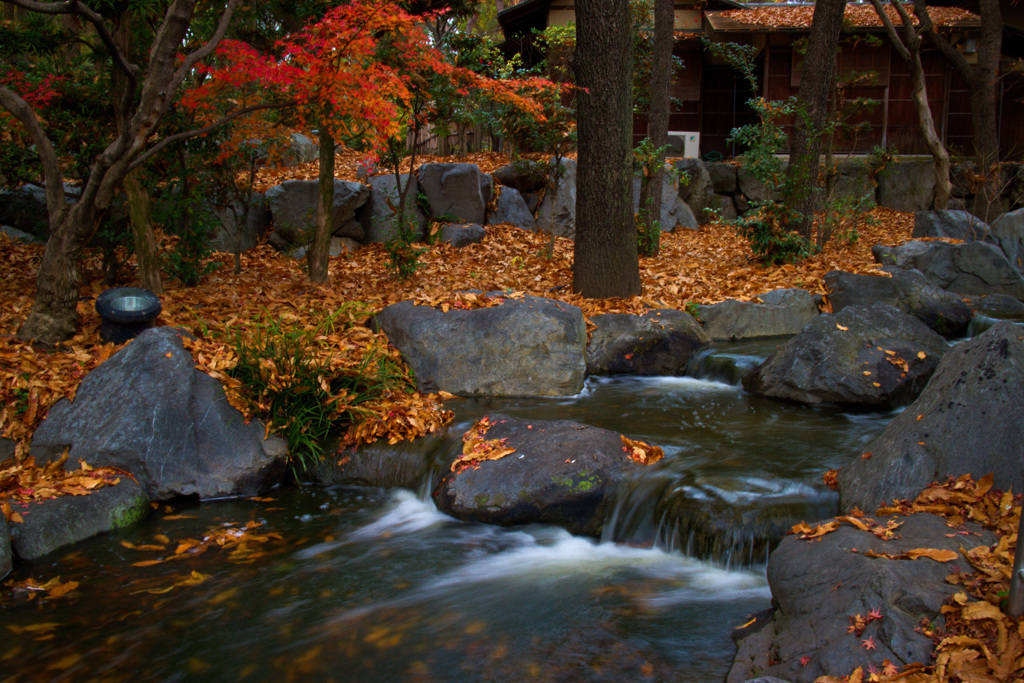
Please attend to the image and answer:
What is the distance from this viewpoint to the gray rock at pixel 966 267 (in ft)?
34.9

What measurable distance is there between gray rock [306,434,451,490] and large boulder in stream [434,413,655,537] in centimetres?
41

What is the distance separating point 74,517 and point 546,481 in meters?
3.30

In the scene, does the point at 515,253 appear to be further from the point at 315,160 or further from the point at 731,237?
the point at 315,160

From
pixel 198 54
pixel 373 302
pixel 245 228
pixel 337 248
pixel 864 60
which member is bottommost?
pixel 373 302

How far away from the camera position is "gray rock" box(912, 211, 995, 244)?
12492mm

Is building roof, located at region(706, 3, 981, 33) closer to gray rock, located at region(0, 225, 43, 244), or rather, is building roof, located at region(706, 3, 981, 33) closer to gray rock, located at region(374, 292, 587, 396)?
gray rock, located at region(374, 292, 587, 396)

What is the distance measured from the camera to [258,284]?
32.6ft

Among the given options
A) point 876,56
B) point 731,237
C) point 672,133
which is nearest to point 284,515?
point 731,237

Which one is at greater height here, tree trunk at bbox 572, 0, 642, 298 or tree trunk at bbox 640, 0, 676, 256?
tree trunk at bbox 640, 0, 676, 256

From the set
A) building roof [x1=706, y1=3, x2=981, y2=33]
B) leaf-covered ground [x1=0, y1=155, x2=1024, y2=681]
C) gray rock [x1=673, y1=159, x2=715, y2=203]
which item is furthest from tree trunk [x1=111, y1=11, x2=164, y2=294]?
Answer: building roof [x1=706, y1=3, x2=981, y2=33]

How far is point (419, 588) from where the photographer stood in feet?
14.6

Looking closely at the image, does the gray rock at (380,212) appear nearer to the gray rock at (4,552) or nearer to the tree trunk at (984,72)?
the gray rock at (4,552)

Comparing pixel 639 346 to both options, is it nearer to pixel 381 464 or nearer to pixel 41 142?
pixel 381 464

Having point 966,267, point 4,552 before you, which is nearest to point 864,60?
A: point 966,267
